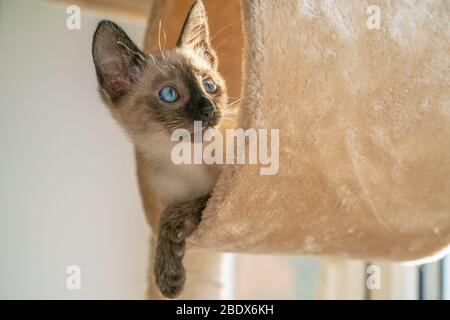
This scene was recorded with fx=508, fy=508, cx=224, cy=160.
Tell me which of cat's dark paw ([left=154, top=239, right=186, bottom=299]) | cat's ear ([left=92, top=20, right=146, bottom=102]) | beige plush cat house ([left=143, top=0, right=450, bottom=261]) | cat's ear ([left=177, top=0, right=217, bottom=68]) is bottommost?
cat's dark paw ([left=154, top=239, right=186, bottom=299])

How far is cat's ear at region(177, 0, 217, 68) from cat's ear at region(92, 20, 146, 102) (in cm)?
13

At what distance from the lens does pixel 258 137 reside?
89cm

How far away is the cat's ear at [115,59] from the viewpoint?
1.09 meters

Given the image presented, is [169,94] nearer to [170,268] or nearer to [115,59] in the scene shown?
[115,59]

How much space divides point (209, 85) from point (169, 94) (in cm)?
12

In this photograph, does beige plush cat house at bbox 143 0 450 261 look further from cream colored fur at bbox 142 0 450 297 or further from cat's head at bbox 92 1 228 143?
cat's head at bbox 92 1 228 143

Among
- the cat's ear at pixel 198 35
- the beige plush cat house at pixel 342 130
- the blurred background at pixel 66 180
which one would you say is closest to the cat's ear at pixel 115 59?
the cat's ear at pixel 198 35

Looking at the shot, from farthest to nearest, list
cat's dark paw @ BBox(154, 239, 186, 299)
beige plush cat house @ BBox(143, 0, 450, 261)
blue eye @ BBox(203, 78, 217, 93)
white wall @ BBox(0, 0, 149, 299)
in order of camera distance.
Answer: white wall @ BBox(0, 0, 149, 299)
blue eye @ BBox(203, 78, 217, 93)
cat's dark paw @ BBox(154, 239, 186, 299)
beige plush cat house @ BBox(143, 0, 450, 261)

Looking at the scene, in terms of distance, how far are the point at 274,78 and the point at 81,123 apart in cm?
107

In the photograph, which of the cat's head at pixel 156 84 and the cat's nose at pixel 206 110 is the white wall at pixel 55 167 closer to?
the cat's head at pixel 156 84

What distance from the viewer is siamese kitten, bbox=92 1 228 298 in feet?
3.48

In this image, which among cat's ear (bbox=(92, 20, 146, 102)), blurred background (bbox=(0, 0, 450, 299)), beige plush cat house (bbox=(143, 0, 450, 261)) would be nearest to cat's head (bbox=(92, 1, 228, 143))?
cat's ear (bbox=(92, 20, 146, 102))

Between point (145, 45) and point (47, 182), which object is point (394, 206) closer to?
point (145, 45)
